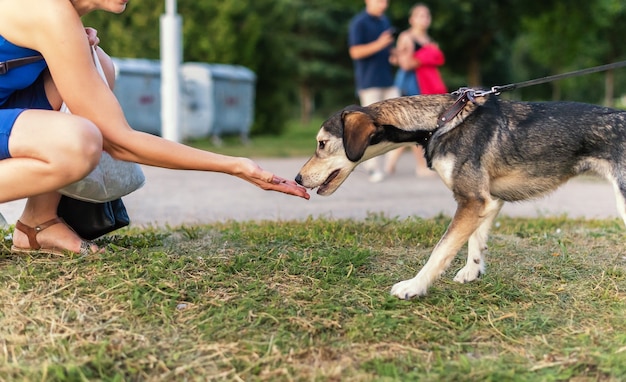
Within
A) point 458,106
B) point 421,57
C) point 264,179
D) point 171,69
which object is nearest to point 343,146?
point 264,179

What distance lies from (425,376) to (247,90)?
16134mm

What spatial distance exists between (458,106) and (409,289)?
1.14m

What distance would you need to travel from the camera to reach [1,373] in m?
2.83

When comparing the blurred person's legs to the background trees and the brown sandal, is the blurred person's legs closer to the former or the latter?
the brown sandal

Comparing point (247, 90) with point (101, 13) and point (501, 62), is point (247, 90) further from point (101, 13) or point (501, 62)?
point (501, 62)

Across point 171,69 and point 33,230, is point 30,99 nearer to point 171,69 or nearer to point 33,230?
point 33,230

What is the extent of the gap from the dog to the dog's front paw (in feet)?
0.67

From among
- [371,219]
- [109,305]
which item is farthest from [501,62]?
[109,305]

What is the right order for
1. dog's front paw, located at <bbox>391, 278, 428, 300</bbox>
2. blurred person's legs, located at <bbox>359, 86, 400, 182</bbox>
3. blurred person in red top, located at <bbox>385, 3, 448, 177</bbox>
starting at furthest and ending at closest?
blurred person in red top, located at <bbox>385, 3, 448, 177</bbox>
blurred person's legs, located at <bbox>359, 86, 400, 182</bbox>
dog's front paw, located at <bbox>391, 278, 428, 300</bbox>

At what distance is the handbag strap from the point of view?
3.69 meters

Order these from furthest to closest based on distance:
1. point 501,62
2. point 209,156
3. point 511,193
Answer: point 501,62
point 511,193
point 209,156

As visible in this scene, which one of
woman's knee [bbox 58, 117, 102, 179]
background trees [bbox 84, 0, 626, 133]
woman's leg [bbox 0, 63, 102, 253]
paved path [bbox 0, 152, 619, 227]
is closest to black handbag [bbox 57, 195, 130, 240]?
woman's leg [bbox 0, 63, 102, 253]

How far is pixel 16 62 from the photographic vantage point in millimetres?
3711

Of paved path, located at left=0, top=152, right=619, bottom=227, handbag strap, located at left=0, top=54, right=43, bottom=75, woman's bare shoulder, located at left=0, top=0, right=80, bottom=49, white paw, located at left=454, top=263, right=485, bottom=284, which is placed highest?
woman's bare shoulder, located at left=0, top=0, right=80, bottom=49
